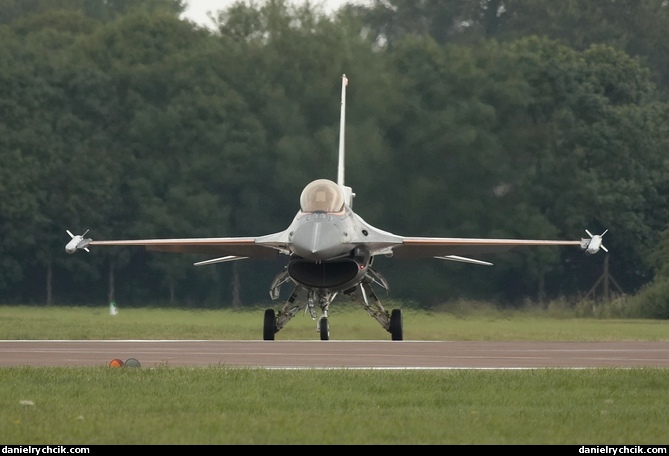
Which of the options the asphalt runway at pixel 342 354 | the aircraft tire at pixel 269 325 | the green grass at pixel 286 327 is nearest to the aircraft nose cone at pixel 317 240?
the aircraft tire at pixel 269 325

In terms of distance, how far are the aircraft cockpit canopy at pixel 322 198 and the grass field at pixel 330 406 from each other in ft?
28.8

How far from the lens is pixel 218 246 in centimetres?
2448

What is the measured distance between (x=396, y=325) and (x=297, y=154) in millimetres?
13295

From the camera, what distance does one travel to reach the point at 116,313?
30953mm

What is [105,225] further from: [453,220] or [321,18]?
[453,220]

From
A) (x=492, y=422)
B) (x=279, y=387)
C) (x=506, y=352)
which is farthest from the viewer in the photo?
(x=506, y=352)

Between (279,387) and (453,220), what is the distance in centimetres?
2384

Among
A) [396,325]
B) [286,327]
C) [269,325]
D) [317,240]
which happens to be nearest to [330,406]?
[317,240]

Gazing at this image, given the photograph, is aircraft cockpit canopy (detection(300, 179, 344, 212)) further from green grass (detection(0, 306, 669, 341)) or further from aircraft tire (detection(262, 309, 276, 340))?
green grass (detection(0, 306, 669, 341))

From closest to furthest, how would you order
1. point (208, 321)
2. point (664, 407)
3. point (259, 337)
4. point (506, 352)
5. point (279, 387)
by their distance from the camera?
point (664, 407), point (279, 387), point (506, 352), point (259, 337), point (208, 321)

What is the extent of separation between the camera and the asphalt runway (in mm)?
15555

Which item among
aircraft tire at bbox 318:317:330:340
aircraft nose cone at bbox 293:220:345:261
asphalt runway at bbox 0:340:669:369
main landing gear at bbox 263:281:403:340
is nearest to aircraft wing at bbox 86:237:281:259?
main landing gear at bbox 263:281:403:340

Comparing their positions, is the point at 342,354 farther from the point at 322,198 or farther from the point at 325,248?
the point at 322,198

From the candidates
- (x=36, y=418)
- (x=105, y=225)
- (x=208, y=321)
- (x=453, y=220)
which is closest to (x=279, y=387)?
(x=36, y=418)
